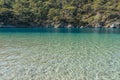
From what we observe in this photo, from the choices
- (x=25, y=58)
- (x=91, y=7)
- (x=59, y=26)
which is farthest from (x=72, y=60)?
(x=91, y=7)

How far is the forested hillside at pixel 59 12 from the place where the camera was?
10806 cm

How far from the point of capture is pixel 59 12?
377 ft

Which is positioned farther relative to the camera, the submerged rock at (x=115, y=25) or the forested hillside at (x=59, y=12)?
the forested hillside at (x=59, y=12)

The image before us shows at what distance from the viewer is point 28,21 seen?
110 m

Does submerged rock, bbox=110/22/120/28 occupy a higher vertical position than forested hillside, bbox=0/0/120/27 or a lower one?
lower

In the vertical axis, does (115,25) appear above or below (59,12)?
below

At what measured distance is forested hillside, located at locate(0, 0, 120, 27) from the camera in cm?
10806

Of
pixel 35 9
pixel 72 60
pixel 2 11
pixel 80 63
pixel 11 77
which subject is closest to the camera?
pixel 11 77

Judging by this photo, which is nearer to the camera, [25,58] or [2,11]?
[25,58]

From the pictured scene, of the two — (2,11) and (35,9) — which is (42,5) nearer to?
(35,9)

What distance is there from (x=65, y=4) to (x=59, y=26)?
632 inches

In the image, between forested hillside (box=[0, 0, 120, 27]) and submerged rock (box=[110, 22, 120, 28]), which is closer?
submerged rock (box=[110, 22, 120, 28])

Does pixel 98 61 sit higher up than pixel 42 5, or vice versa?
pixel 42 5

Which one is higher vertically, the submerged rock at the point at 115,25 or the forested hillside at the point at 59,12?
the forested hillside at the point at 59,12
